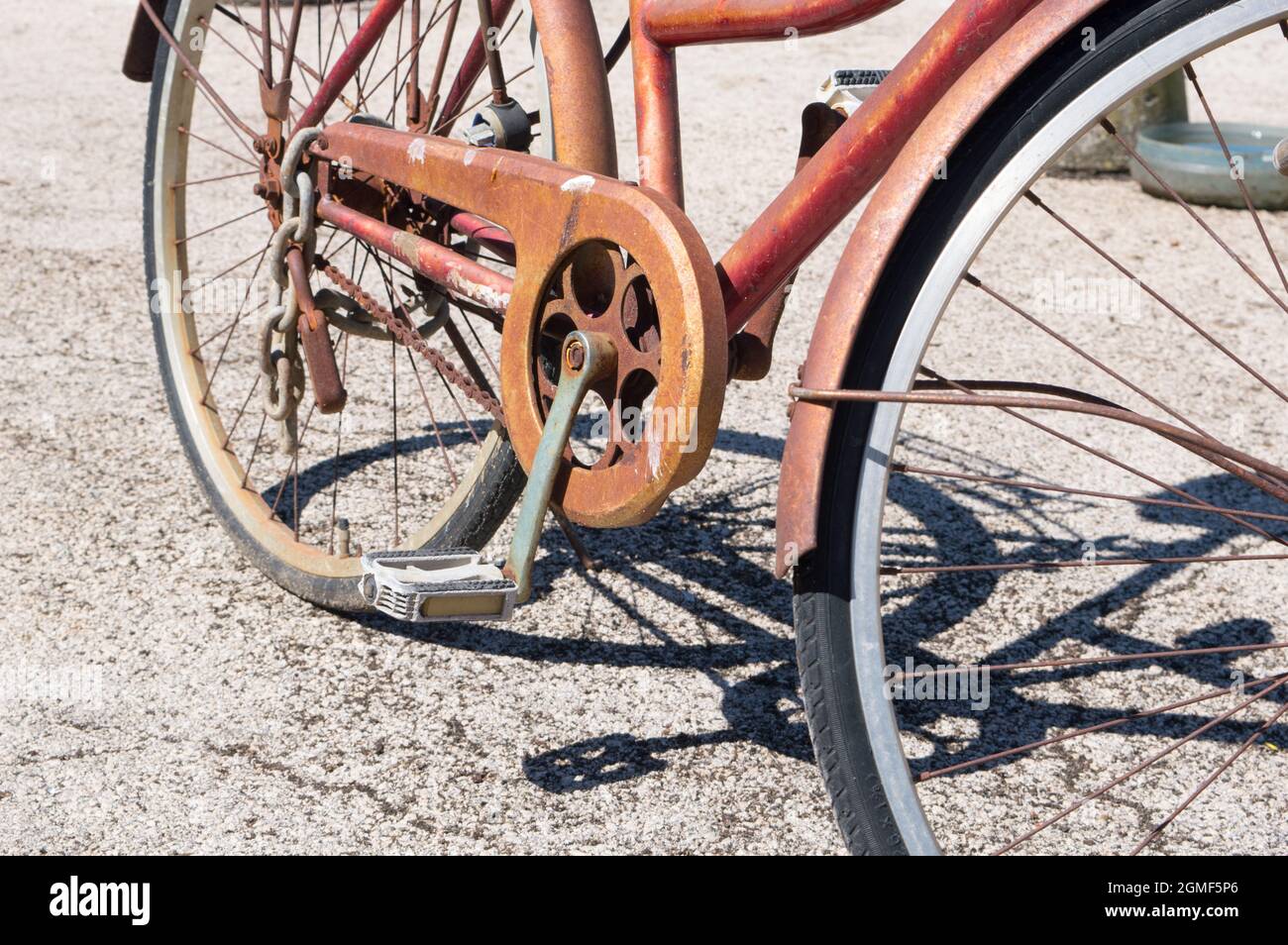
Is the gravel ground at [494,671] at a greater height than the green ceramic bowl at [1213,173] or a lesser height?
lesser

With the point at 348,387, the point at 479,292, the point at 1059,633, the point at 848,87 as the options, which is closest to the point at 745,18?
the point at 848,87

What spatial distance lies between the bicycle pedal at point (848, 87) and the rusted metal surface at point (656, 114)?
24 centimetres

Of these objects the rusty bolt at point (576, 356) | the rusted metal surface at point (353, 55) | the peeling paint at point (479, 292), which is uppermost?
the rusted metal surface at point (353, 55)

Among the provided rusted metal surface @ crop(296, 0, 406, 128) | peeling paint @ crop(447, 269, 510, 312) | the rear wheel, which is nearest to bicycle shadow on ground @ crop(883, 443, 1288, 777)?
the rear wheel

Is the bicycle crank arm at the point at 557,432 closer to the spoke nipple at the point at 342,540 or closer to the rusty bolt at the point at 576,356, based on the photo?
the rusty bolt at the point at 576,356

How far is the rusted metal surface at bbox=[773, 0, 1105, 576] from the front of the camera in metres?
1.39

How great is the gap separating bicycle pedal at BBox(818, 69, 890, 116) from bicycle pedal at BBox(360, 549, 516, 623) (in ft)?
2.46

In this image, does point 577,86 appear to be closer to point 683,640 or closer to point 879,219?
point 879,219

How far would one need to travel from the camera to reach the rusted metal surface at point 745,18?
1621 mm

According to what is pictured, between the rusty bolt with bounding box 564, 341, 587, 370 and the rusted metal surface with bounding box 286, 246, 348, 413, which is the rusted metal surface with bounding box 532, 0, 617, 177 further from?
the rusted metal surface with bounding box 286, 246, 348, 413

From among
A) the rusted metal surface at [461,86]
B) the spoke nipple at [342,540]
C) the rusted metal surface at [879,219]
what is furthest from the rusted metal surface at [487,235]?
the rusted metal surface at [879,219]
